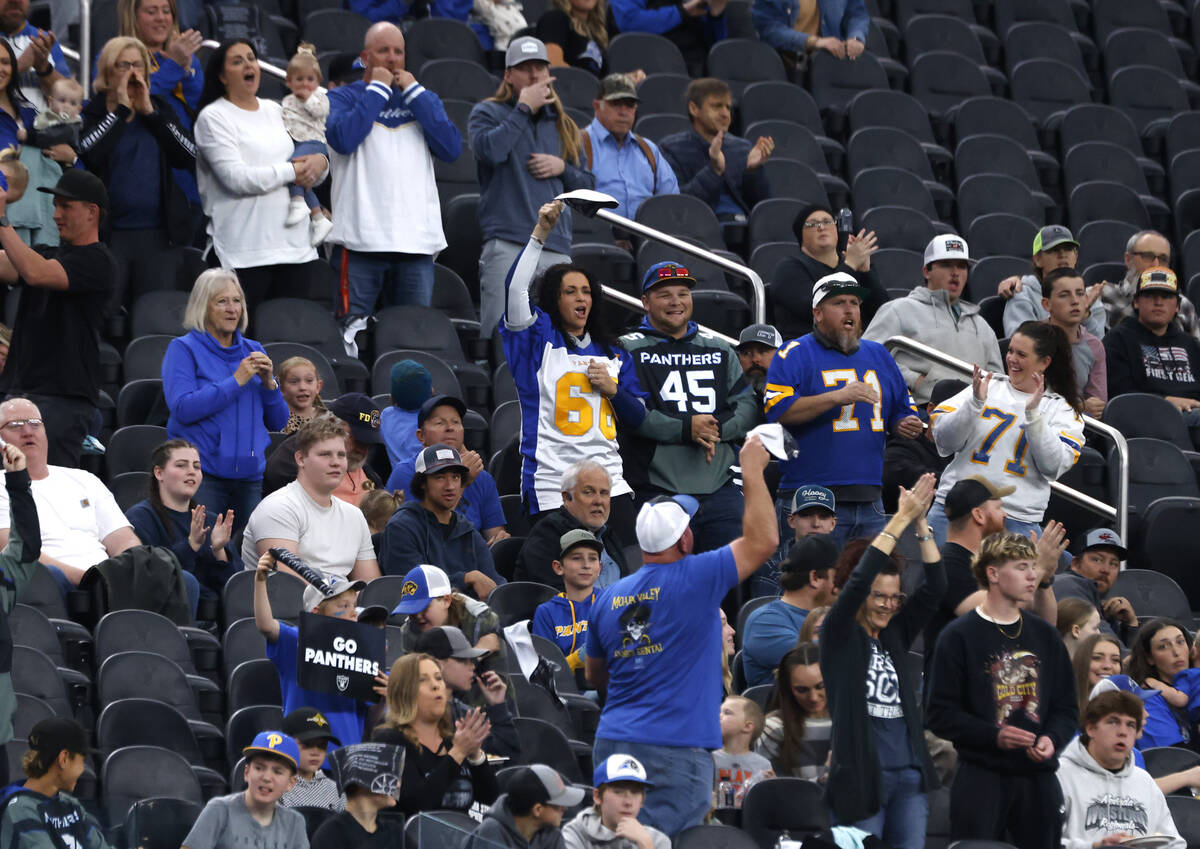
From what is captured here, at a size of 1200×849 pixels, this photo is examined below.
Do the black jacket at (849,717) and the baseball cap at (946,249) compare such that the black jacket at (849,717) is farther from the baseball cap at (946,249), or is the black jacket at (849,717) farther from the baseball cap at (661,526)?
the baseball cap at (946,249)

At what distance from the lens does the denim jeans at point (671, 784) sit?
24.0ft

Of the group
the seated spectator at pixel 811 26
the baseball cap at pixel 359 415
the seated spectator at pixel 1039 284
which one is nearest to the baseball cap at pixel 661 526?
the baseball cap at pixel 359 415

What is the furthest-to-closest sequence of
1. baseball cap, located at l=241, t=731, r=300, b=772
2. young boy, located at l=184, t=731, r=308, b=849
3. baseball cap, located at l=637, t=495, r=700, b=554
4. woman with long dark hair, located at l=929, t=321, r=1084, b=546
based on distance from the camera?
woman with long dark hair, located at l=929, t=321, r=1084, b=546, baseball cap, located at l=637, t=495, r=700, b=554, baseball cap, located at l=241, t=731, r=300, b=772, young boy, located at l=184, t=731, r=308, b=849

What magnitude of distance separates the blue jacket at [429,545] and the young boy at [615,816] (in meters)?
1.94

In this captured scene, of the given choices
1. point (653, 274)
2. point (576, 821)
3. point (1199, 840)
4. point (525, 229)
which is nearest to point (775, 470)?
point (653, 274)

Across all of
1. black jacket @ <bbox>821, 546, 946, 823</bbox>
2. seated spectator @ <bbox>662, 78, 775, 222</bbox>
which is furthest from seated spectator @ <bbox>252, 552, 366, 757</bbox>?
seated spectator @ <bbox>662, 78, 775, 222</bbox>

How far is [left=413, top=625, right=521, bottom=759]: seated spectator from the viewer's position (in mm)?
7656

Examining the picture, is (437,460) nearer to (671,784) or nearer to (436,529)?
(436,529)

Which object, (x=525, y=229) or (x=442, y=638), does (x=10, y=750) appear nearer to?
(x=442, y=638)

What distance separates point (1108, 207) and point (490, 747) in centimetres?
748

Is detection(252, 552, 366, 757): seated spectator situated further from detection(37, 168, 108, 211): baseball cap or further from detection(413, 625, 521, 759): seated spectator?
detection(37, 168, 108, 211): baseball cap

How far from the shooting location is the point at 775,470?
33.3 ft

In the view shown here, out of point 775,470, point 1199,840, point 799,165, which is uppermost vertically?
point 799,165

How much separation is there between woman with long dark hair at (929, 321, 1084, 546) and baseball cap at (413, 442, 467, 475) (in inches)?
81.7
